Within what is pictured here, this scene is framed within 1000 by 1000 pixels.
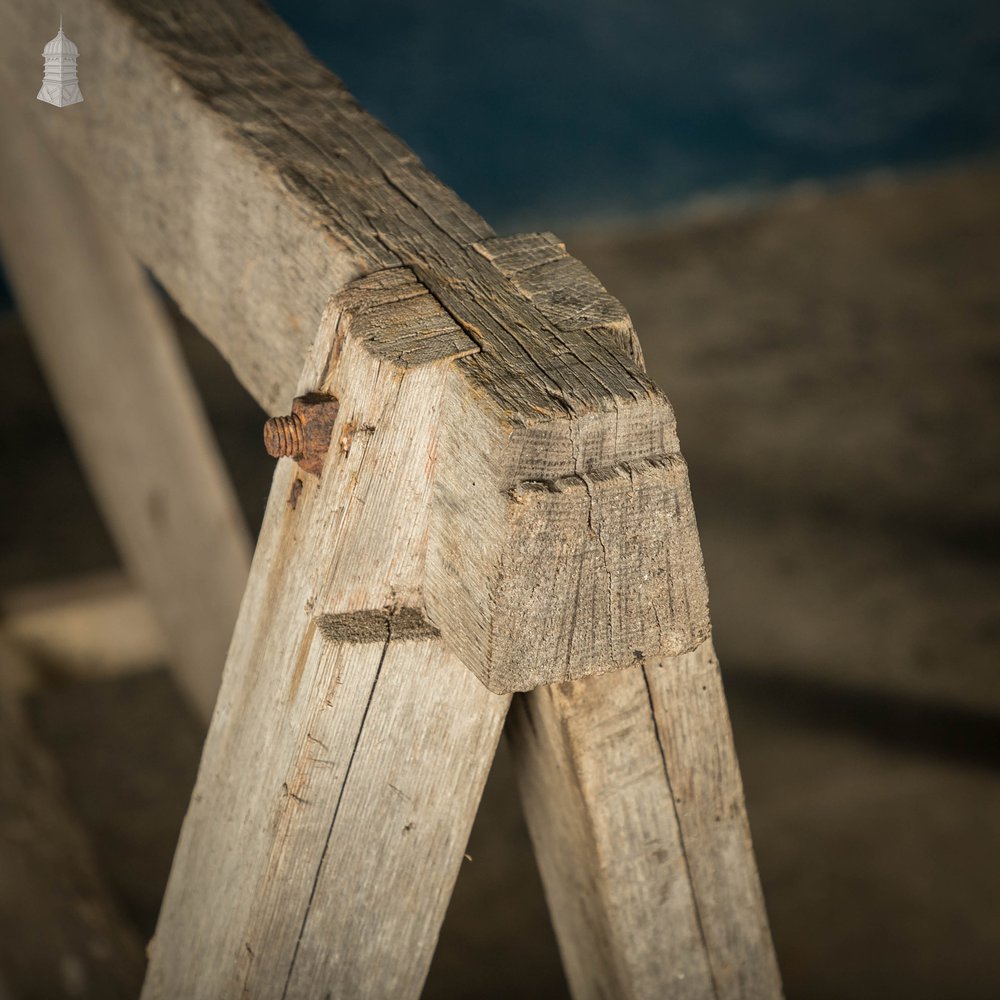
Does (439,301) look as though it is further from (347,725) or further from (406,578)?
(347,725)

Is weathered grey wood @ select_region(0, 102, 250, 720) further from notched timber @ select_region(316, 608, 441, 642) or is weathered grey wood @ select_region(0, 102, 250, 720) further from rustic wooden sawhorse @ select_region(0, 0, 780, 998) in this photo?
notched timber @ select_region(316, 608, 441, 642)

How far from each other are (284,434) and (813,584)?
2882 mm

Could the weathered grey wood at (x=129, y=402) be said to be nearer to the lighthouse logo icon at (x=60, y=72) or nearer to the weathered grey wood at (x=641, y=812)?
the lighthouse logo icon at (x=60, y=72)

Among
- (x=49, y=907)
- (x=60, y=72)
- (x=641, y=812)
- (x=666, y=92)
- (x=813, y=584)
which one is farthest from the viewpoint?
(x=666, y=92)

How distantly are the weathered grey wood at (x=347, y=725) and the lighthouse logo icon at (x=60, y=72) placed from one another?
1.65 ft

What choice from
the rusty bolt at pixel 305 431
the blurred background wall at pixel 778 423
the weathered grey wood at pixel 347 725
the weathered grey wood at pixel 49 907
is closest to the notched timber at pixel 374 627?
the weathered grey wood at pixel 347 725

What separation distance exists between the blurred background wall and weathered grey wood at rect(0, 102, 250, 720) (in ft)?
0.59

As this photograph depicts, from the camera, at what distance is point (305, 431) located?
34.1 inches

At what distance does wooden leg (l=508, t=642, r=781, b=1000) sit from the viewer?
3.02 ft

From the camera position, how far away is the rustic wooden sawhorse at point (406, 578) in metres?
0.78

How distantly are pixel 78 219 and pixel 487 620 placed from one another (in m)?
1.55

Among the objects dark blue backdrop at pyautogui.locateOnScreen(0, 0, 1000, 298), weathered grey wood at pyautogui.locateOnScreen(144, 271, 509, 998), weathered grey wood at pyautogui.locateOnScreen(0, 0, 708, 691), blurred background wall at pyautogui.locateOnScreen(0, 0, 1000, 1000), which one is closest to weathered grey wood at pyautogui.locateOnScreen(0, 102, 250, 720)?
blurred background wall at pyautogui.locateOnScreen(0, 0, 1000, 1000)

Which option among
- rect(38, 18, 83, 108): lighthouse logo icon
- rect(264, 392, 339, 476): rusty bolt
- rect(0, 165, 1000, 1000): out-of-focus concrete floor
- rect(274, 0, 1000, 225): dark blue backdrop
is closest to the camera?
rect(264, 392, 339, 476): rusty bolt

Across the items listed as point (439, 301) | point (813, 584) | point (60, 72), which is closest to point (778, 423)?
point (813, 584)
